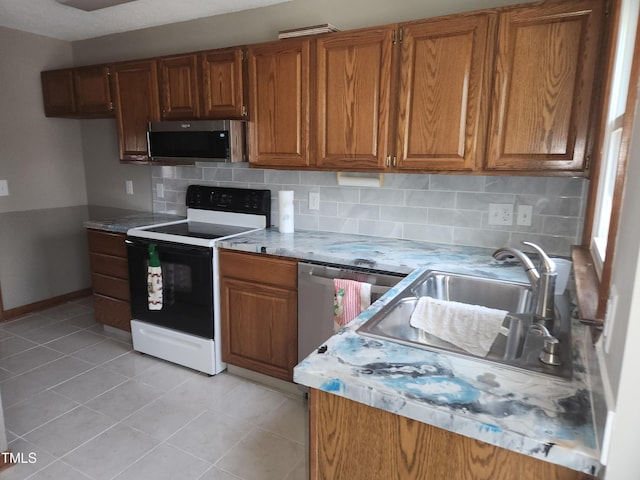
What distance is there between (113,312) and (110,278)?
277mm

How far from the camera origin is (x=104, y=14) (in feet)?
10.3

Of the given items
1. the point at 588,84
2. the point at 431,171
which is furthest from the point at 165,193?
the point at 588,84

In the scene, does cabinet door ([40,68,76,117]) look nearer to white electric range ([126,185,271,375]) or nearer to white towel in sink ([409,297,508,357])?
white electric range ([126,185,271,375])

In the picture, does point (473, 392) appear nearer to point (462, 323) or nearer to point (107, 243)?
point (462, 323)

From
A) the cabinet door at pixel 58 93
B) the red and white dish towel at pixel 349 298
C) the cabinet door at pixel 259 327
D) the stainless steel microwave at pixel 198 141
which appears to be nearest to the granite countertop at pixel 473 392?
the red and white dish towel at pixel 349 298

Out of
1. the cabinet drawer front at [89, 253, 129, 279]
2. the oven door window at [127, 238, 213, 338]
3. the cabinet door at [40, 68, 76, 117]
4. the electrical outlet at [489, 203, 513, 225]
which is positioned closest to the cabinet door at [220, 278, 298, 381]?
the oven door window at [127, 238, 213, 338]

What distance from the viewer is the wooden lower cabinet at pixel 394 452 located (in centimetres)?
87

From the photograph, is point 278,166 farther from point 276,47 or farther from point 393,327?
point 393,327

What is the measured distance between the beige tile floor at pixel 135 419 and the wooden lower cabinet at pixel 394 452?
103 cm

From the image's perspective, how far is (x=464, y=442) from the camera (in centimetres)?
90

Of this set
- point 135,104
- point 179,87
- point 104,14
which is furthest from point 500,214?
point 104,14

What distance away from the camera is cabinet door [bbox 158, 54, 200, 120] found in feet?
9.57

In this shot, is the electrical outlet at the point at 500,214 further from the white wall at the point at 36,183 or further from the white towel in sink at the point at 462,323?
the white wall at the point at 36,183

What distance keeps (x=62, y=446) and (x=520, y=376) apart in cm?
224
